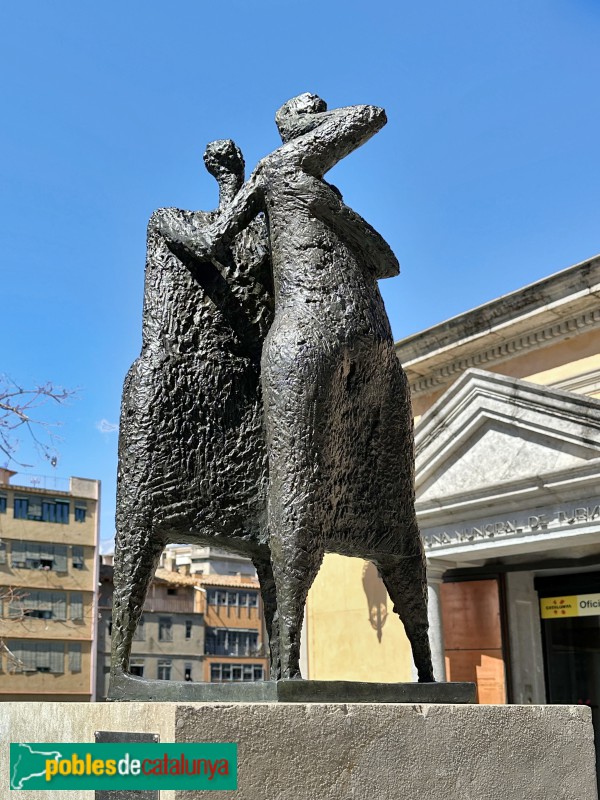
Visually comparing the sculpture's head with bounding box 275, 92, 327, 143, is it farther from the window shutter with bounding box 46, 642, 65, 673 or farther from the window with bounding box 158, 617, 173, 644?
the window with bounding box 158, 617, 173, 644

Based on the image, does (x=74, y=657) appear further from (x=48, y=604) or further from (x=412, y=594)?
(x=412, y=594)

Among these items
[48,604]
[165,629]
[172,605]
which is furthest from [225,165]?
[165,629]

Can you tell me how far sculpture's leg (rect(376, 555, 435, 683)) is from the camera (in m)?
3.51

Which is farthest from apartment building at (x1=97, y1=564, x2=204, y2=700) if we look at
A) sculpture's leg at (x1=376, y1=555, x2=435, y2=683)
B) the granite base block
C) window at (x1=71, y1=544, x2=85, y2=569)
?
the granite base block

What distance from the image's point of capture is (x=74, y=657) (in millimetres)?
45000

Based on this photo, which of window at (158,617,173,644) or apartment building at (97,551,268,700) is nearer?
apartment building at (97,551,268,700)

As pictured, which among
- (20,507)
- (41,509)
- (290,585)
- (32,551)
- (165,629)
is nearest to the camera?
(290,585)


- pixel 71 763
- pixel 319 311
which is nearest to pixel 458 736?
pixel 71 763

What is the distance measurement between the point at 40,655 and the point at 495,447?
38.3 m

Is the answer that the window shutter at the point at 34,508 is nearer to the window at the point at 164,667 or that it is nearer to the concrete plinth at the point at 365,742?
the window at the point at 164,667

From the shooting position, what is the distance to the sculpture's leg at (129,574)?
11.0 ft

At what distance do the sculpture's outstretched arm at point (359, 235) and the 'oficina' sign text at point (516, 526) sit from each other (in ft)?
19.6

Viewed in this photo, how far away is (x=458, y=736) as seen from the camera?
9.56ft

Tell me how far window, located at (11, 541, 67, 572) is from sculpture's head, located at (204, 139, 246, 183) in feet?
141
